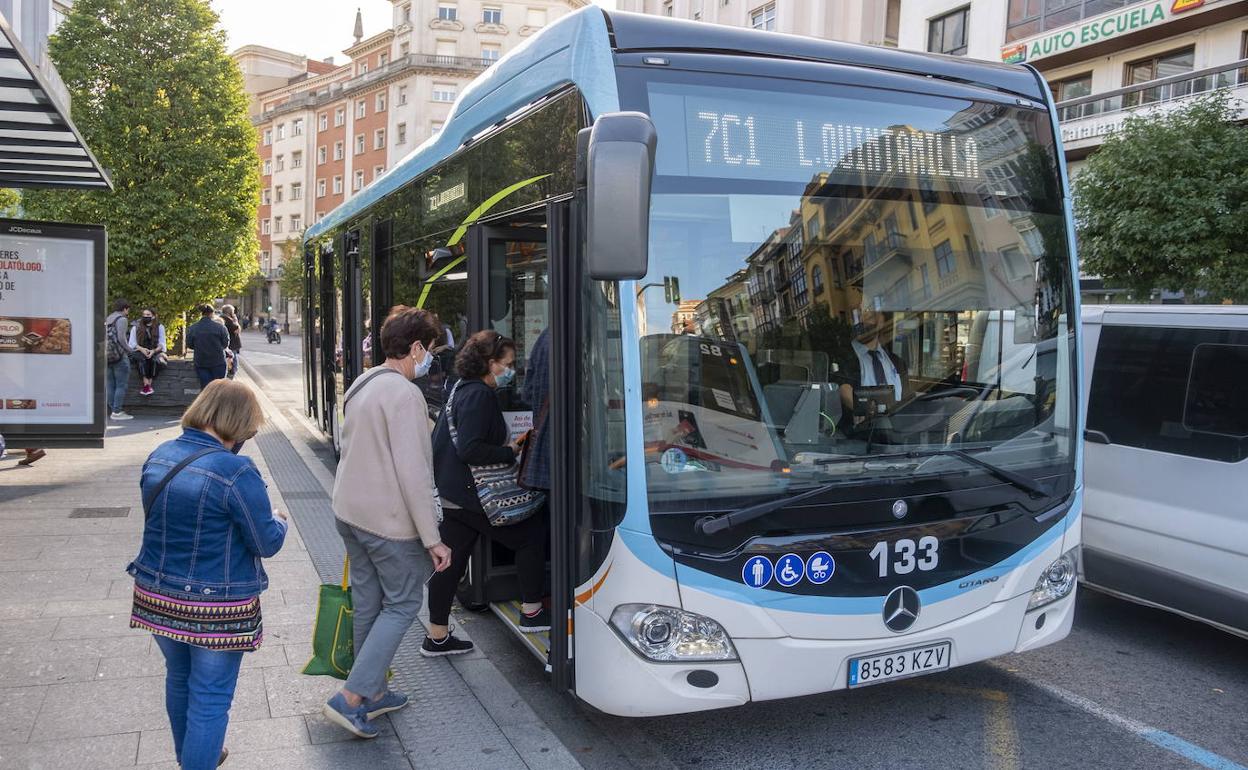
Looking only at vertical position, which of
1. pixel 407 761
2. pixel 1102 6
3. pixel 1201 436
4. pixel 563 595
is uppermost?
pixel 1102 6

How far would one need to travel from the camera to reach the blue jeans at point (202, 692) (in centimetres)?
348

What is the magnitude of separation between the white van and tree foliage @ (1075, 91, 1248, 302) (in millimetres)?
13102

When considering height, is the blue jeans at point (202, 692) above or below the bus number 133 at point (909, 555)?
below

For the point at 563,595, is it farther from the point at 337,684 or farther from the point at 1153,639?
the point at 1153,639

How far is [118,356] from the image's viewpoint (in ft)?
47.7

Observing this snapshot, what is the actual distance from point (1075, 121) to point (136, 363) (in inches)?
953

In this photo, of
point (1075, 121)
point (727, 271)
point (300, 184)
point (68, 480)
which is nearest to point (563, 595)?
point (727, 271)

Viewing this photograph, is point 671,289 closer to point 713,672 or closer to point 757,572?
point 757,572

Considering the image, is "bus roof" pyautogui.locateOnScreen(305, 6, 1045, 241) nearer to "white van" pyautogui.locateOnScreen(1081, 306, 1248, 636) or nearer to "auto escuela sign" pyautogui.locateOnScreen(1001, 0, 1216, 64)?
"white van" pyautogui.locateOnScreen(1081, 306, 1248, 636)

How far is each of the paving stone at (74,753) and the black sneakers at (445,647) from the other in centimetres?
150

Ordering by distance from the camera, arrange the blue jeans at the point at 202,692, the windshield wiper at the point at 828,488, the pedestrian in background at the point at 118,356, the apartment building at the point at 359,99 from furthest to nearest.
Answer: the apartment building at the point at 359,99 → the pedestrian in background at the point at 118,356 → the windshield wiper at the point at 828,488 → the blue jeans at the point at 202,692

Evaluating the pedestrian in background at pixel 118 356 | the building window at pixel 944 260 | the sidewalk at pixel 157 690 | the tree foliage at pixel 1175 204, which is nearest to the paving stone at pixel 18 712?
the sidewalk at pixel 157 690

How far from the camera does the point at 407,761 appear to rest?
13.4ft

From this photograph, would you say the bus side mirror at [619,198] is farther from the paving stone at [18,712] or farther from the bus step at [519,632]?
the paving stone at [18,712]
